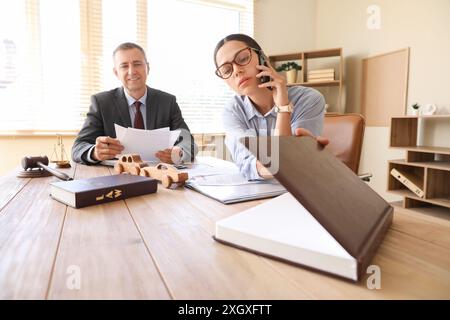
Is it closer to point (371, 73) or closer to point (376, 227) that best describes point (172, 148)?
point (376, 227)

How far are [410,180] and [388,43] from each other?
1391 millimetres

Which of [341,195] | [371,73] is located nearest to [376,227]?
[341,195]

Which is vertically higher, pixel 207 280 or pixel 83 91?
pixel 83 91

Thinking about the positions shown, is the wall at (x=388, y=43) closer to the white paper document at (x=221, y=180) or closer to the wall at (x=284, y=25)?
the wall at (x=284, y=25)

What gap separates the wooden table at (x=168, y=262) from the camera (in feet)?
1.07

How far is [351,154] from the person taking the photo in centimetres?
154

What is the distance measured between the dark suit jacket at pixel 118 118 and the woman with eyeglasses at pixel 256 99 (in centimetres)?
33

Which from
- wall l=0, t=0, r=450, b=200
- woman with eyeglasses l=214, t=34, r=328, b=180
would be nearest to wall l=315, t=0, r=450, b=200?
wall l=0, t=0, r=450, b=200

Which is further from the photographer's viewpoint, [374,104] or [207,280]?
[374,104]

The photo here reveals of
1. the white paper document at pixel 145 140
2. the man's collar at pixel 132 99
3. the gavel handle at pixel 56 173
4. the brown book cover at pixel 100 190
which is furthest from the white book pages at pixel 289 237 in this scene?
the man's collar at pixel 132 99
